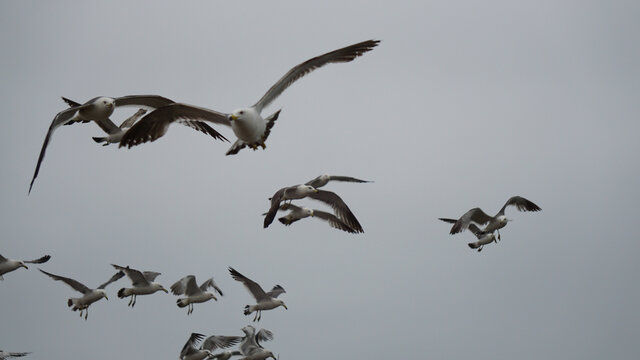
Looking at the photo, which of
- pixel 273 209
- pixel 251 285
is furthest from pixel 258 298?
pixel 273 209

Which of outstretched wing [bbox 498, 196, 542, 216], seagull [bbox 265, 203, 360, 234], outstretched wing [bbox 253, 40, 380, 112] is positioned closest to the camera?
outstretched wing [bbox 253, 40, 380, 112]

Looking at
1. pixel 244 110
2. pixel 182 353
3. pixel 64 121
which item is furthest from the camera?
pixel 182 353

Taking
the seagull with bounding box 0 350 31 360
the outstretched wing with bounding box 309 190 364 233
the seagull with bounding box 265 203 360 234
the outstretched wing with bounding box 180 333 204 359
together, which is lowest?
the seagull with bounding box 0 350 31 360

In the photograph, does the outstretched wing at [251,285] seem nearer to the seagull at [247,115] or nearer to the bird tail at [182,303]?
the bird tail at [182,303]

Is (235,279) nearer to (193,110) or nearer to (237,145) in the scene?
(237,145)

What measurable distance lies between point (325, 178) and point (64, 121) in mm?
6413

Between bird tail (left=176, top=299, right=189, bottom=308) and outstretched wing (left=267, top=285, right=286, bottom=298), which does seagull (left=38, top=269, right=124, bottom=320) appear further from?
outstretched wing (left=267, top=285, right=286, bottom=298)

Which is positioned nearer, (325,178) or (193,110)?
(193,110)

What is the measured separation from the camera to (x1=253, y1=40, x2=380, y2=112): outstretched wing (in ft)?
41.3

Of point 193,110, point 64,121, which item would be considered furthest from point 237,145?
point 64,121

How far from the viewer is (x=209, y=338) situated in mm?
19094

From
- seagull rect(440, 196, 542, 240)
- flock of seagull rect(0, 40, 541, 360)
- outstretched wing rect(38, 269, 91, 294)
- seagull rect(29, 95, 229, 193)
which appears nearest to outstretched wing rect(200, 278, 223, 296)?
flock of seagull rect(0, 40, 541, 360)

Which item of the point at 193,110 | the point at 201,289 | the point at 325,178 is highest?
the point at 325,178

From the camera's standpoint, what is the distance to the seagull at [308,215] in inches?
708
